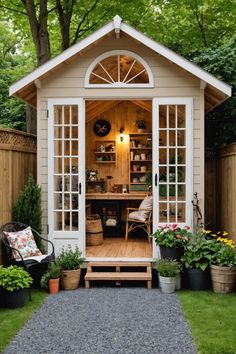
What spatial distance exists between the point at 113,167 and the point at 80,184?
340 centimetres

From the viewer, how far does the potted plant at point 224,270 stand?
6031 millimetres

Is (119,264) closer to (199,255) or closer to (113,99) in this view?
(199,255)

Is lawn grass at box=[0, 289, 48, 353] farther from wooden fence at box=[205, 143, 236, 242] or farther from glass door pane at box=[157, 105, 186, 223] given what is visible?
wooden fence at box=[205, 143, 236, 242]

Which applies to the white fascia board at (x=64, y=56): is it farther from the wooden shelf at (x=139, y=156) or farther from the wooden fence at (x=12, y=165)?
the wooden shelf at (x=139, y=156)

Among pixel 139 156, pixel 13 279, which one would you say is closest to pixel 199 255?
pixel 13 279

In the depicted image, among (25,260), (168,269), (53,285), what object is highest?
(25,260)

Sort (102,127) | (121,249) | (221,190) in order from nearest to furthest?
(121,249) → (221,190) → (102,127)

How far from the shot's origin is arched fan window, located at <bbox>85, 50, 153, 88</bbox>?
22.6ft

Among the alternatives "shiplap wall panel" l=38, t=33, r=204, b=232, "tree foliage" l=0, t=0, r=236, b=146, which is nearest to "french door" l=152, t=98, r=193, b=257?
"shiplap wall panel" l=38, t=33, r=204, b=232

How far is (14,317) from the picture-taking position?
16.8ft

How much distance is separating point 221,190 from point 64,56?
3929mm

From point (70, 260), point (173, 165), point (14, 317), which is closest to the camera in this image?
point (14, 317)

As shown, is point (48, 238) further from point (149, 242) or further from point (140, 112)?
point (140, 112)

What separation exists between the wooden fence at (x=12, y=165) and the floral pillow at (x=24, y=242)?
0.88 feet
